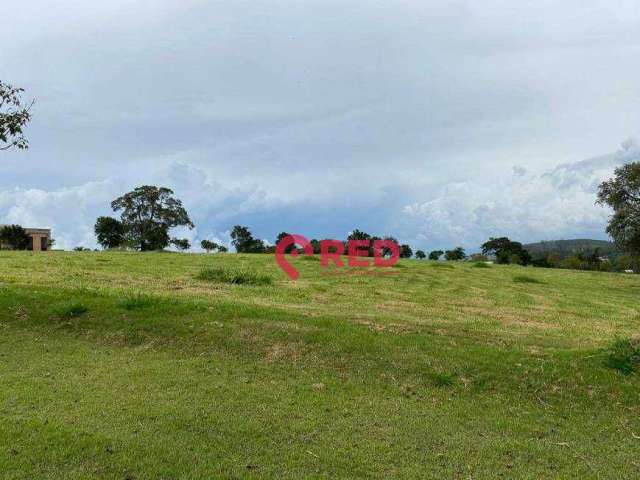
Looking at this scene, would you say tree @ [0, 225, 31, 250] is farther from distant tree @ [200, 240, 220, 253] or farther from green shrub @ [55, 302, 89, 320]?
green shrub @ [55, 302, 89, 320]

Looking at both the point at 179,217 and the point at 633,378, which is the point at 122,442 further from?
the point at 179,217

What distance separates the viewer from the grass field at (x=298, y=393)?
17.1 ft

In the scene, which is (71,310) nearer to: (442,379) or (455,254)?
(442,379)

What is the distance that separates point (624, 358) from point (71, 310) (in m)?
10.1

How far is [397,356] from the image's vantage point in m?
8.23

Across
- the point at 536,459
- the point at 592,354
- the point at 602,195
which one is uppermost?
the point at 602,195

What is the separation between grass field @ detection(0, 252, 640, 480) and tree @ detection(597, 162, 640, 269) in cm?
1912

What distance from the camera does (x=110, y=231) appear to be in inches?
2608

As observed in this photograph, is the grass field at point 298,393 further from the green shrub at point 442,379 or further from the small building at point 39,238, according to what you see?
the small building at point 39,238

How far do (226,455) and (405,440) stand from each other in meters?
1.92

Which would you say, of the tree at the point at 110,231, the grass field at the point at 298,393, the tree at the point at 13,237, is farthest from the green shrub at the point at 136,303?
the tree at the point at 13,237

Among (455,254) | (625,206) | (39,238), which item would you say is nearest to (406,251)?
(455,254)

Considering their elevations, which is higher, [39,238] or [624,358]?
[39,238]

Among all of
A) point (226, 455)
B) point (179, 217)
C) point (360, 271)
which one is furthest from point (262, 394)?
point (179, 217)
